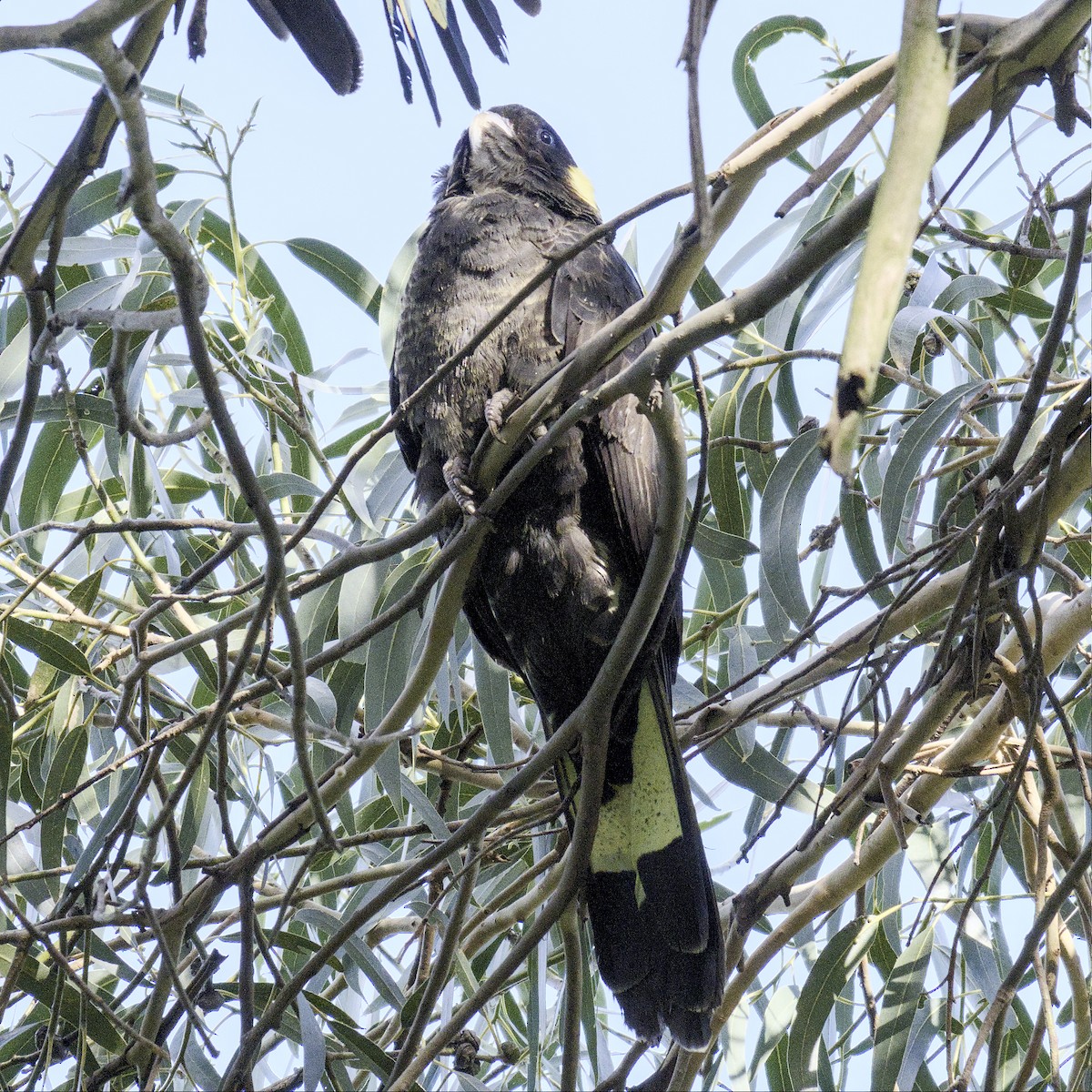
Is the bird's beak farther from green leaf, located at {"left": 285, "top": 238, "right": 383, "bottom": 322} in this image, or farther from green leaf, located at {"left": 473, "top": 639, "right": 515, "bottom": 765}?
green leaf, located at {"left": 473, "top": 639, "right": 515, "bottom": 765}

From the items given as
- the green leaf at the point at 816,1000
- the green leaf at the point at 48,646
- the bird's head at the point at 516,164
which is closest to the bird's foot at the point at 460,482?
the green leaf at the point at 48,646

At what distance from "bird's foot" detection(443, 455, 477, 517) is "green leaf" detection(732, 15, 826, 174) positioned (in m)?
0.87

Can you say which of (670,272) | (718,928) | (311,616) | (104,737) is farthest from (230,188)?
(718,928)

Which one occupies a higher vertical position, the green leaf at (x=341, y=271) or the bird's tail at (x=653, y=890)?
the green leaf at (x=341, y=271)

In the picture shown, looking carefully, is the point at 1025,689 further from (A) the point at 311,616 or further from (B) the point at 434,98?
(A) the point at 311,616

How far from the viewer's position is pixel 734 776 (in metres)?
2.14

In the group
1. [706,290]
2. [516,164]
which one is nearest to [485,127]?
[516,164]

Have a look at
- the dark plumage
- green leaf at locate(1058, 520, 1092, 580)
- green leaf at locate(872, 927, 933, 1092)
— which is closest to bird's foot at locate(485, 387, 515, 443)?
the dark plumage

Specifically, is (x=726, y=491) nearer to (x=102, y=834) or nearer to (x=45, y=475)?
(x=102, y=834)

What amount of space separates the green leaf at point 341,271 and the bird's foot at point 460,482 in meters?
0.72

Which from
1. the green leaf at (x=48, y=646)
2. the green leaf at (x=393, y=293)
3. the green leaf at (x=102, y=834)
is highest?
the green leaf at (x=393, y=293)

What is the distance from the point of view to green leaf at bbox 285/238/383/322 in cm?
255

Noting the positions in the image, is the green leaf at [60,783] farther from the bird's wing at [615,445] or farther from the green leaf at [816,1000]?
the green leaf at [816,1000]

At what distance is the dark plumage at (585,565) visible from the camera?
193 centimetres
